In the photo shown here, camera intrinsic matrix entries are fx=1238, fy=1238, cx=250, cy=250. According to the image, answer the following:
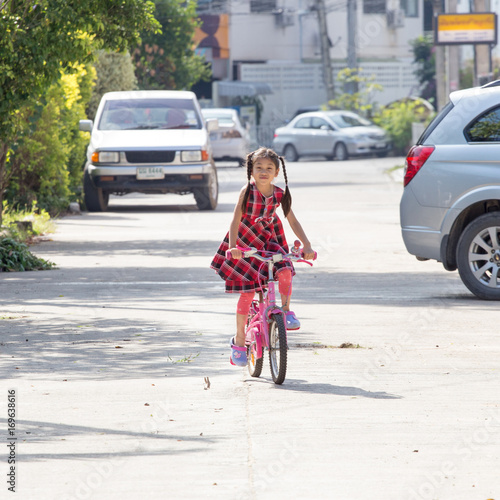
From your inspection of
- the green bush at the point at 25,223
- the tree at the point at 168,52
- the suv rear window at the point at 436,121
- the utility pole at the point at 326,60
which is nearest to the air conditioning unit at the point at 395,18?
the utility pole at the point at 326,60

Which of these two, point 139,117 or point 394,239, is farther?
point 139,117

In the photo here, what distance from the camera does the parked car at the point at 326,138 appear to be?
128ft

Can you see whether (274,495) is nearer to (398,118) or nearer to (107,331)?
(107,331)

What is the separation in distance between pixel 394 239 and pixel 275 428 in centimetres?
990

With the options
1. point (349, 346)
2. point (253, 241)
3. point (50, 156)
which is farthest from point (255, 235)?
point (50, 156)

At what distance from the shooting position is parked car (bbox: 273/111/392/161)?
128 feet

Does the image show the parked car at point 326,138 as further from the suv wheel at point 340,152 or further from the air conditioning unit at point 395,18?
the air conditioning unit at point 395,18

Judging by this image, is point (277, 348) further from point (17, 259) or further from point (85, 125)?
point (85, 125)

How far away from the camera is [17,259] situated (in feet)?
41.9

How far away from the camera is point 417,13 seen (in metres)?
62.2

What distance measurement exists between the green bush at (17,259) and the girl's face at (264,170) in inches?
242

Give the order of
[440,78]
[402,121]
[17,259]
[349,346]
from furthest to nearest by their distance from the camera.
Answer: [402,121], [440,78], [17,259], [349,346]

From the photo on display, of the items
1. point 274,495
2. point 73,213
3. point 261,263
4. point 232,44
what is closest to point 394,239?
point 73,213

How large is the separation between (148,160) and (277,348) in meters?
13.8
